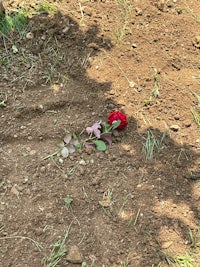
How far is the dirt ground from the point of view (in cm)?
260

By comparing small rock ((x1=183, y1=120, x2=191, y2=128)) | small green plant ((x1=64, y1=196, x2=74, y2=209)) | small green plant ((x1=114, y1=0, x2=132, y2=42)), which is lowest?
small green plant ((x1=64, y1=196, x2=74, y2=209))

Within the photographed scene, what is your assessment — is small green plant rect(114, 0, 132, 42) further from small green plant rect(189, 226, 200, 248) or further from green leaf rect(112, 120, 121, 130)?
small green plant rect(189, 226, 200, 248)

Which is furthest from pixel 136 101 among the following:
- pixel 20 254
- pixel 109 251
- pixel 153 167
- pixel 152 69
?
pixel 20 254

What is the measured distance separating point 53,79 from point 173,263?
5.20 feet

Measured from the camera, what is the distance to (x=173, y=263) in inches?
100

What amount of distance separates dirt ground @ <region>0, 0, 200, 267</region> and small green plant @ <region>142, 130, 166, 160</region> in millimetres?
29

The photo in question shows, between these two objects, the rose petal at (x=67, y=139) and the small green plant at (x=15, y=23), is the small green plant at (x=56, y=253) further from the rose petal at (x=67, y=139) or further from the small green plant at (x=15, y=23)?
the small green plant at (x=15, y=23)

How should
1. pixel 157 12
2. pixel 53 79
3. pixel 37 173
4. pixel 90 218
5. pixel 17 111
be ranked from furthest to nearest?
pixel 157 12 → pixel 53 79 → pixel 17 111 → pixel 37 173 → pixel 90 218

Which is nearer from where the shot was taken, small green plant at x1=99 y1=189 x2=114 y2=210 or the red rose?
small green plant at x1=99 y1=189 x2=114 y2=210

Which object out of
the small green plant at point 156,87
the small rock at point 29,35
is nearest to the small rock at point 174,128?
the small green plant at point 156,87

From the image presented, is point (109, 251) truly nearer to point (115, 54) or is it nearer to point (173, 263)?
point (173, 263)

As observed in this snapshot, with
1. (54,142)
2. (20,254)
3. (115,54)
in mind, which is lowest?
(20,254)

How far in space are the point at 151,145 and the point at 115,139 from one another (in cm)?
25

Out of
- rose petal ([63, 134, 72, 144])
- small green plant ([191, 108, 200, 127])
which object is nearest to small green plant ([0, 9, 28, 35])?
rose petal ([63, 134, 72, 144])
